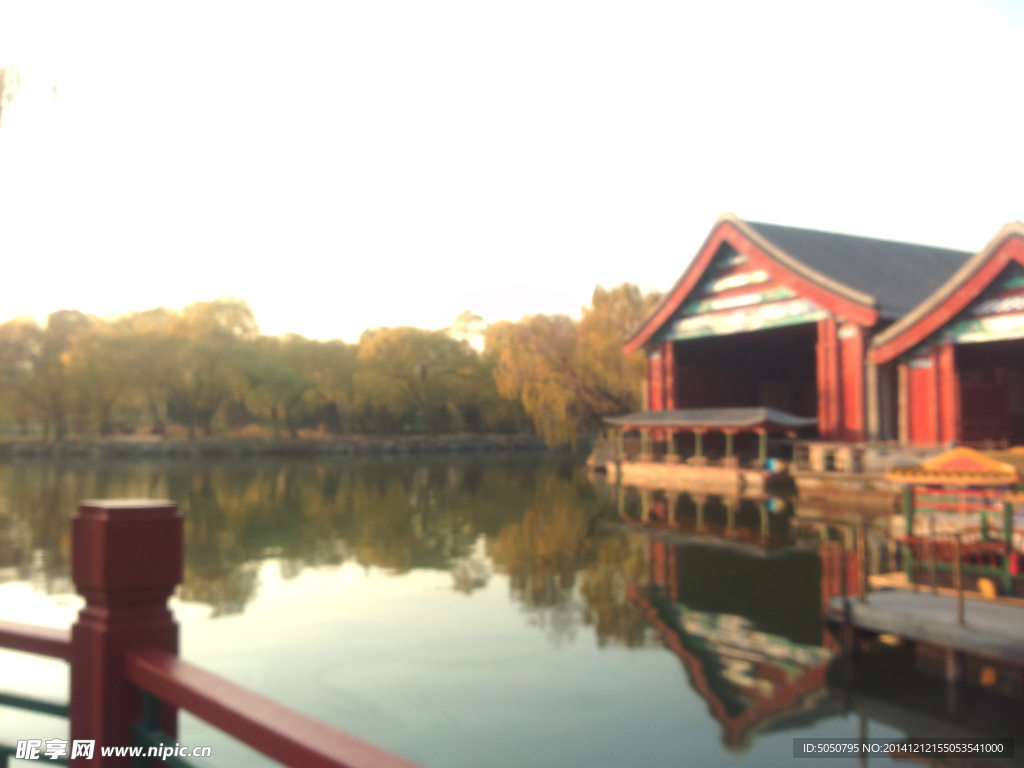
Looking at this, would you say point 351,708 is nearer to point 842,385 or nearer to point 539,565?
point 539,565

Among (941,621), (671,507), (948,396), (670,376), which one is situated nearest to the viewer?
(941,621)

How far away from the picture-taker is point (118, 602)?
2379 millimetres

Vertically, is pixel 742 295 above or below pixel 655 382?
above

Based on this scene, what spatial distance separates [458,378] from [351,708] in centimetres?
5728

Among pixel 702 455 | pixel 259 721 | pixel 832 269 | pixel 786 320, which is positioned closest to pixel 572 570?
pixel 259 721

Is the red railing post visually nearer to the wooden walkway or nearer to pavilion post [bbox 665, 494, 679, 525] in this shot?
the wooden walkway

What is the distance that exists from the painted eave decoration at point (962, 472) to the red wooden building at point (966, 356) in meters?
15.5

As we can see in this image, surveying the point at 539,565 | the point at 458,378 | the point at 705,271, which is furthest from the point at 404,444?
the point at 539,565

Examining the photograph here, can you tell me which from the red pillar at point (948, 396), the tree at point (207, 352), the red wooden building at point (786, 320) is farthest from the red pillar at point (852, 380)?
the tree at point (207, 352)

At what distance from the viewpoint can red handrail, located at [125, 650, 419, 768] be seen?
5.31 ft

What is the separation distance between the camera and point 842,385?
31.3m

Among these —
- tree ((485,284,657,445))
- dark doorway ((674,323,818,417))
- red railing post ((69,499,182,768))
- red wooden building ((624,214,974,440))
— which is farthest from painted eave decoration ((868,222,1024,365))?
red railing post ((69,499,182,768))

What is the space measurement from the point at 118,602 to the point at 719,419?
32.1 meters

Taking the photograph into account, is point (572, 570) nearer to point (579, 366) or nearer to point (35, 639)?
point (35, 639)
